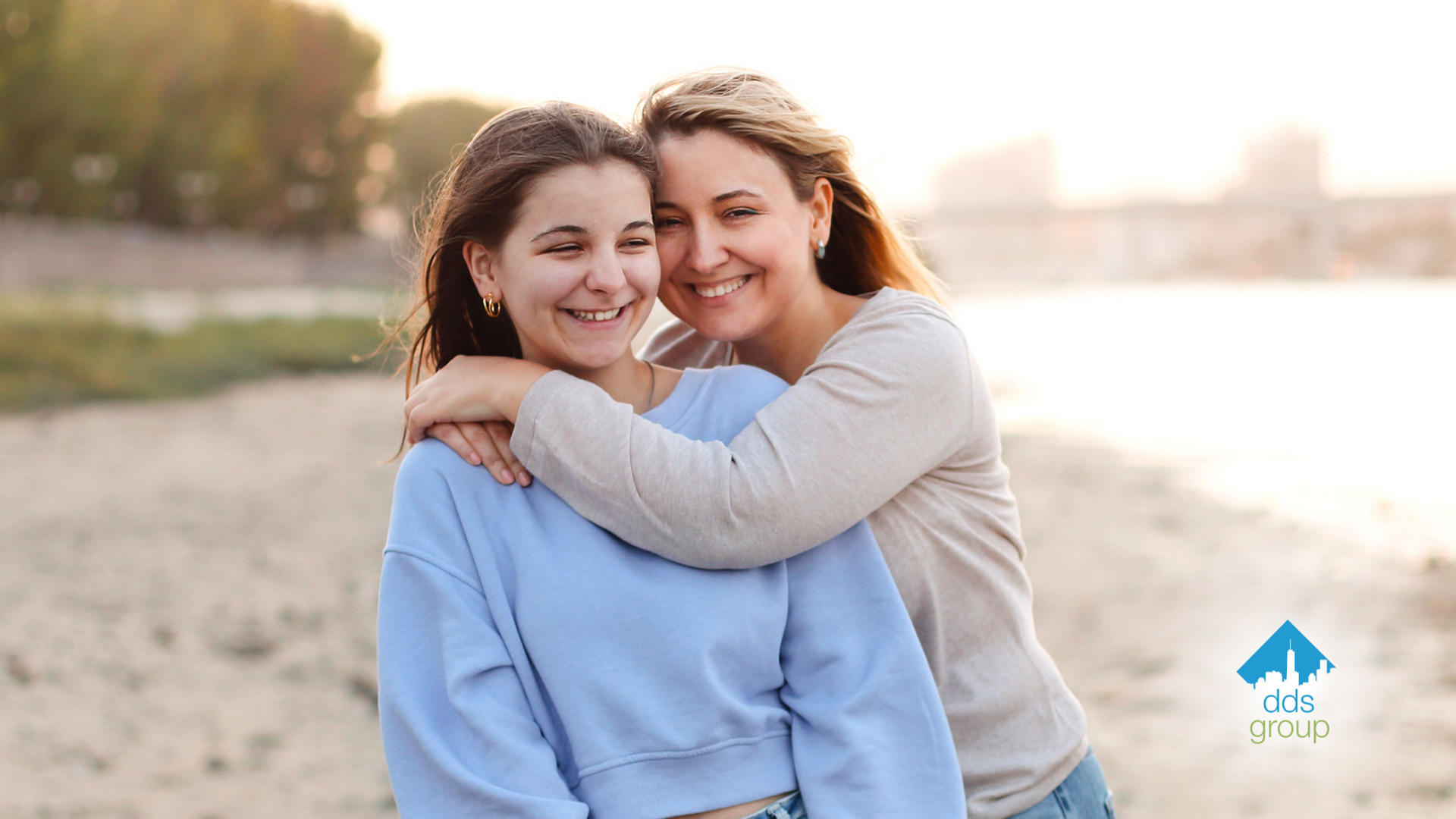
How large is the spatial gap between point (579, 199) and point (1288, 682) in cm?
539

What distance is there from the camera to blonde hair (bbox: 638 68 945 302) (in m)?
2.41

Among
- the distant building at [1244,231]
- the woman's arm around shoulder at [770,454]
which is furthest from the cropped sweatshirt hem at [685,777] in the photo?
the distant building at [1244,231]

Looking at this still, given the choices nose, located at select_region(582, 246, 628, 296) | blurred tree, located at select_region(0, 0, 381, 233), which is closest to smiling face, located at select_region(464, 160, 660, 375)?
nose, located at select_region(582, 246, 628, 296)

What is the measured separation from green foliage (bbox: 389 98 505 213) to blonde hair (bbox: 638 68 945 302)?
5832 cm

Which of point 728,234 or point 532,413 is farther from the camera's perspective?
point 728,234

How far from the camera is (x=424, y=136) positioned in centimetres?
6600

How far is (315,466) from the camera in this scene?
12461 mm

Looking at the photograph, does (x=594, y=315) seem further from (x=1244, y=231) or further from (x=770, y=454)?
(x=1244, y=231)

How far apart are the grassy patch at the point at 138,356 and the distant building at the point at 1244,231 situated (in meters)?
52.8

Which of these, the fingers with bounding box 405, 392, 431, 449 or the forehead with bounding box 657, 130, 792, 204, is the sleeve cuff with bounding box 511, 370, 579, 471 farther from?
the forehead with bounding box 657, 130, 792, 204

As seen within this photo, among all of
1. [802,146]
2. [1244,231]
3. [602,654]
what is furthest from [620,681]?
[1244,231]

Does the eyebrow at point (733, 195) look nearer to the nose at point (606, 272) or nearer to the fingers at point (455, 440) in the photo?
the nose at point (606, 272)

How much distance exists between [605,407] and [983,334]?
3259 centimetres

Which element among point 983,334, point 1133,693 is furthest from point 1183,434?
point 983,334
